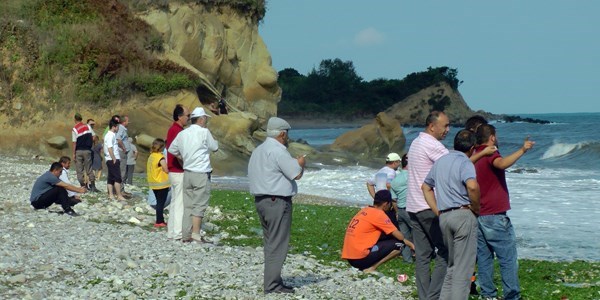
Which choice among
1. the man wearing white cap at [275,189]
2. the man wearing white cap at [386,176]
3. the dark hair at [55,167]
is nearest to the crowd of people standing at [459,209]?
the man wearing white cap at [275,189]

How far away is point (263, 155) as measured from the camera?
1001 centimetres

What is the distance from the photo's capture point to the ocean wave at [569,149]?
185ft

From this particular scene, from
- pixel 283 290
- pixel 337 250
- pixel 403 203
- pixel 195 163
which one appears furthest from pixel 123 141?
pixel 283 290

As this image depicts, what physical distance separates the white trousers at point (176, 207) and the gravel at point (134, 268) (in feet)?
0.76

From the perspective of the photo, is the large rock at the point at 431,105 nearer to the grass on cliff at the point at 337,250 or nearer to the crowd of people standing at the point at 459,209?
the grass on cliff at the point at 337,250

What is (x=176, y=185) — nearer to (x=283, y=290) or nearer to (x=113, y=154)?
(x=283, y=290)

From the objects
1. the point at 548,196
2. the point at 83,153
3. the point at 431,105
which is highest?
the point at 83,153

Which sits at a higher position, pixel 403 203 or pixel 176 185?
pixel 176 185

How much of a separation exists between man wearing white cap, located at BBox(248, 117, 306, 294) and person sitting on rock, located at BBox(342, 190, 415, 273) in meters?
2.15

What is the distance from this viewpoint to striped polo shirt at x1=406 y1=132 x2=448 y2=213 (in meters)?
9.38

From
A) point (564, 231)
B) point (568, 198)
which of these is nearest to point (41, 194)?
point (564, 231)

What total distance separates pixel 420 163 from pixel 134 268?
12.4ft

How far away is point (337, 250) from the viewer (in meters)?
14.8

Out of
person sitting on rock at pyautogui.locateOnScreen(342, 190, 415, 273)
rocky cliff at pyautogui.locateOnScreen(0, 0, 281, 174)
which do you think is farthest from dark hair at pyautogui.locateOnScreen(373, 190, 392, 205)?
rocky cliff at pyautogui.locateOnScreen(0, 0, 281, 174)
